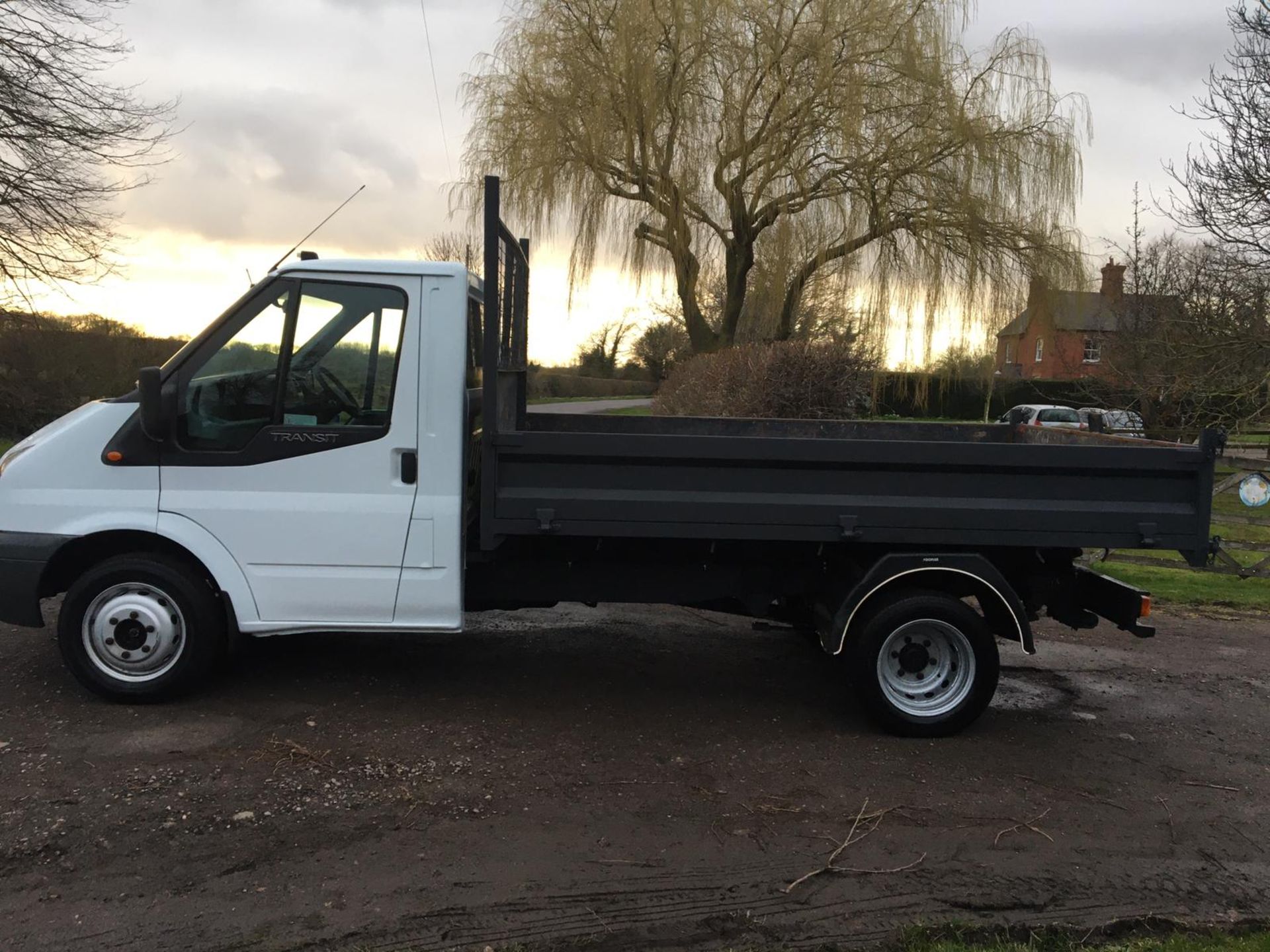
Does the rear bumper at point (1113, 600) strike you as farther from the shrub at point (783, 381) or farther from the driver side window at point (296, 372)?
the shrub at point (783, 381)

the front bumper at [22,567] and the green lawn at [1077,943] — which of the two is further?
the front bumper at [22,567]

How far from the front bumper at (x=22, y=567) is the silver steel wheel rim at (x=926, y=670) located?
421 cm

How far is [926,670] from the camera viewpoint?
4.91 m

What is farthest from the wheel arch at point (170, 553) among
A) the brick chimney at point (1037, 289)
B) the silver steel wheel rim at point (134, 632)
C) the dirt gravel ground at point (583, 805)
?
the brick chimney at point (1037, 289)

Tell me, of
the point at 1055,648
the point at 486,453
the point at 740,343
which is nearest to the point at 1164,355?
the point at 740,343

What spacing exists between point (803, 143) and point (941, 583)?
1019cm

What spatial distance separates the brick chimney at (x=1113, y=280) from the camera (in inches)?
699

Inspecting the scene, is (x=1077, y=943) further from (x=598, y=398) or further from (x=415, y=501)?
(x=598, y=398)

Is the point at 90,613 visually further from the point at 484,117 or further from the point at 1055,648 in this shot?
the point at 484,117

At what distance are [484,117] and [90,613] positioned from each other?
11197mm

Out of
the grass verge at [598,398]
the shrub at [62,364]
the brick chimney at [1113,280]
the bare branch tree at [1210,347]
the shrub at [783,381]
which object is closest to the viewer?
the shrub at [783,381]

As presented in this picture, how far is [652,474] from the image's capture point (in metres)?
4.50

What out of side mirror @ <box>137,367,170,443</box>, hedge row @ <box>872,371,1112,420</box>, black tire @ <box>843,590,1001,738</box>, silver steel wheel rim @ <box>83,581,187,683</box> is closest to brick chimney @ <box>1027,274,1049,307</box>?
hedge row @ <box>872,371,1112,420</box>

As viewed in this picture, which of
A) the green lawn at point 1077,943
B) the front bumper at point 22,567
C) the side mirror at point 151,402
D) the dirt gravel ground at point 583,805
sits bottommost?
the green lawn at point 1077,943
